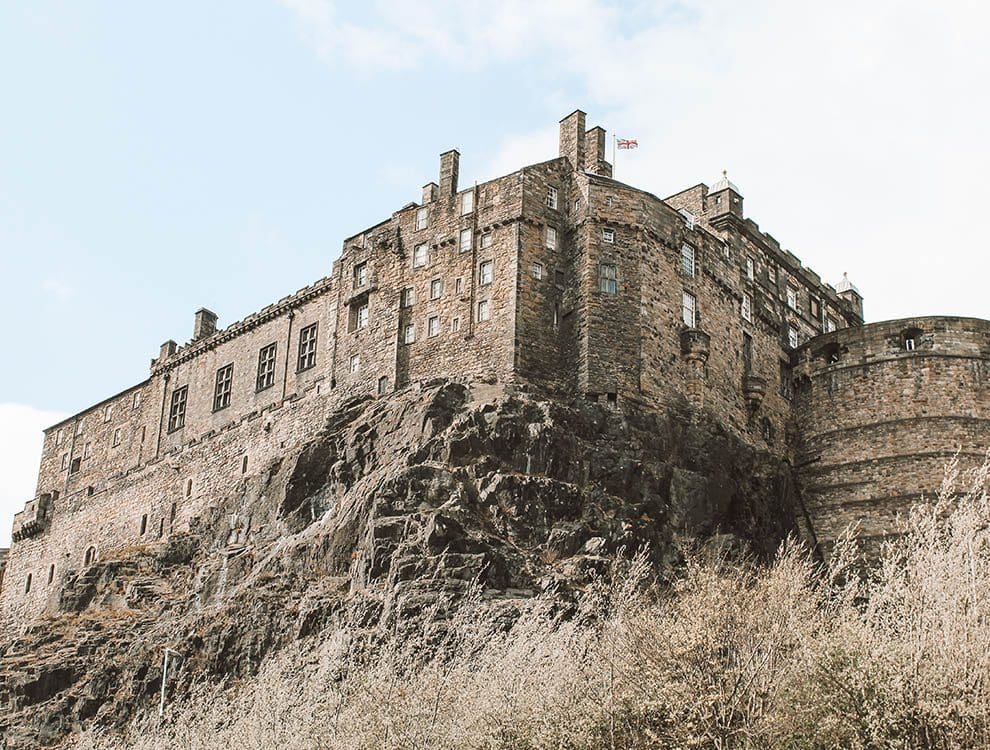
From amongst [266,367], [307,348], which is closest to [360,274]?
[307,348]

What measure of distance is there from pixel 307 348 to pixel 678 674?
3380cm

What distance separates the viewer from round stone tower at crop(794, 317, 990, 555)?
56000mm

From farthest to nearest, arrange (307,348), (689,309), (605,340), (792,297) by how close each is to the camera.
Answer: (792,297)
(307,348)
(689,309)
(605,340)

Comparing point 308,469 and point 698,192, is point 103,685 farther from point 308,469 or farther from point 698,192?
point 698,192

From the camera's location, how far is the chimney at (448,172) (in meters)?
58.9

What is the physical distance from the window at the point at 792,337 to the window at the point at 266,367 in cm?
2387

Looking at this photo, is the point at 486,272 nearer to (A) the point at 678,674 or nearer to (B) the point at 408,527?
(B) the point at 408,527

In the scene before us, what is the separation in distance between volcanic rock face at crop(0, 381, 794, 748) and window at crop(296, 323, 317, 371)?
22.7ft

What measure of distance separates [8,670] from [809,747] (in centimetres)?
3503

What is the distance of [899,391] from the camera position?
5794cm

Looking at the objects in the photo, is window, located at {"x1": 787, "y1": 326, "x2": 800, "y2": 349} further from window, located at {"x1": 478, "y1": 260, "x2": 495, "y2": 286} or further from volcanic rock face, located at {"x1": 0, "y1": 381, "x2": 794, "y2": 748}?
window, located at {"x1": 478, "y1": 260, "x2": 495, "y2": 286}

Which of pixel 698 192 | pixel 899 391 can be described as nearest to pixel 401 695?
pixel 899 391

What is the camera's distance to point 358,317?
60000mm

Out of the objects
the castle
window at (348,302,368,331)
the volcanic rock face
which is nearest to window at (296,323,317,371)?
the castle
